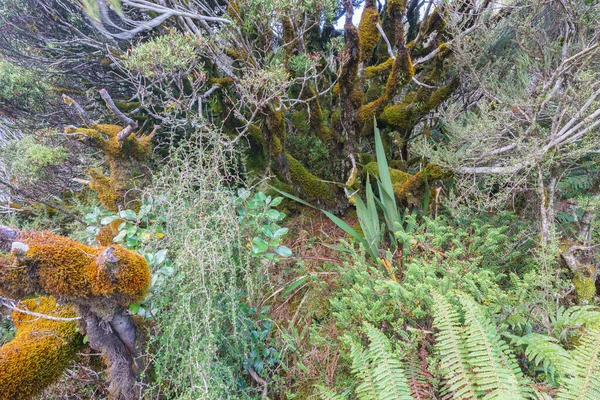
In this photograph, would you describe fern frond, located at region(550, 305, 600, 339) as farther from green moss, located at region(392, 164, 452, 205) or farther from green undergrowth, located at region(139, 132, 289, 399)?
green undergrowth, located at region(139, 132, 289, 399)

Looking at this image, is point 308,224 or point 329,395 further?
point 308,224

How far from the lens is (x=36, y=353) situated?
1.24m

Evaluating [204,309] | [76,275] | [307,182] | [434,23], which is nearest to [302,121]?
[307,182]

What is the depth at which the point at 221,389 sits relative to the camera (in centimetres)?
123

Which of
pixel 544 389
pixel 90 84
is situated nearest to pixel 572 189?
pixel 544 389

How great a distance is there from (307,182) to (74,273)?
185 cm

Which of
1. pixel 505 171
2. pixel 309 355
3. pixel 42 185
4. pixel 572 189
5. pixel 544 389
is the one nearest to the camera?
pixel 544 389

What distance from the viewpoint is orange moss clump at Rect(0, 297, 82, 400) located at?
1167mm

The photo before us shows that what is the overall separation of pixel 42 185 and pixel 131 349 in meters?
2.63

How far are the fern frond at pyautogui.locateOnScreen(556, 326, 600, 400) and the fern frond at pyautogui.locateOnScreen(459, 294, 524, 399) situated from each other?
14cm

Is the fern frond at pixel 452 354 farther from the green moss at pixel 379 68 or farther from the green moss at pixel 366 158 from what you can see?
the green moss at pixel 379 68

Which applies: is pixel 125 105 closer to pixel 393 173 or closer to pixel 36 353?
pixel 36 353

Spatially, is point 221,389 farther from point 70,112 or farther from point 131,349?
point 70,112

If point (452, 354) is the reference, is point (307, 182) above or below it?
above
